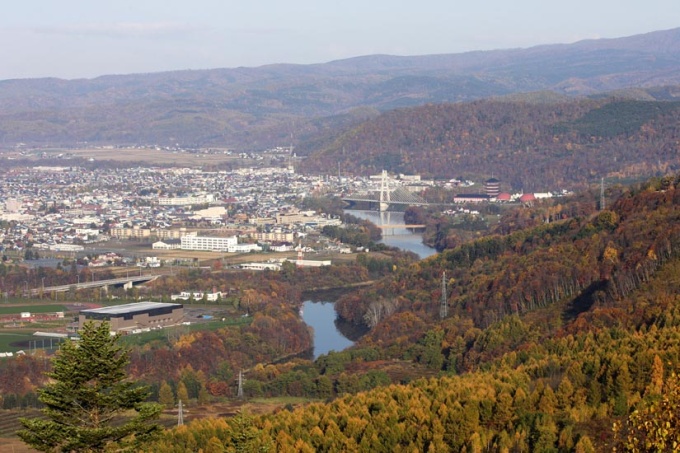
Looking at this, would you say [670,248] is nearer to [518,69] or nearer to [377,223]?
[377,223]

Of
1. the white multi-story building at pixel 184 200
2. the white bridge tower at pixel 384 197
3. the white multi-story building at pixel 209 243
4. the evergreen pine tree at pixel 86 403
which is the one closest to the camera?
the evergreen pine tree at pixel 86 403

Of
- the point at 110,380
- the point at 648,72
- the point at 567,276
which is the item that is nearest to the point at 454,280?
the point at 567,276

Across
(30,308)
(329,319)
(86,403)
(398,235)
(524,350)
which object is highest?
(86,403)

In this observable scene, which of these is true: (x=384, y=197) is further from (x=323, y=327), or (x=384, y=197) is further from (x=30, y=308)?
(x=323, y=327)

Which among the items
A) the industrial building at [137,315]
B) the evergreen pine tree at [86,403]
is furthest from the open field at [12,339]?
the evergreen pine tree at [86,403]

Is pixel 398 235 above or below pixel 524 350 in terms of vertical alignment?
below

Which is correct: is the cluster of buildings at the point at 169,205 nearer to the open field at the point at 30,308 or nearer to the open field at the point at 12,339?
the open field at the point at 30,308

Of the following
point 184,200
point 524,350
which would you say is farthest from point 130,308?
point 184,200
